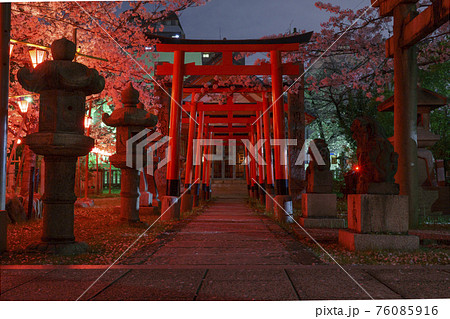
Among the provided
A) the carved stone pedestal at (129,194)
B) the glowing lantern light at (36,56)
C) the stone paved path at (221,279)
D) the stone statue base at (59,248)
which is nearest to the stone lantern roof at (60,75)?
the stone statue base at (59,248)

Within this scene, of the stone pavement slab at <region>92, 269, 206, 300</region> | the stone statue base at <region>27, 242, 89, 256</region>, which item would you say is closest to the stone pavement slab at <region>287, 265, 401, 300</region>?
the stone pavement slab at <region>92, 269, 206, 300</region>

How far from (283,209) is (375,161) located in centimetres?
480

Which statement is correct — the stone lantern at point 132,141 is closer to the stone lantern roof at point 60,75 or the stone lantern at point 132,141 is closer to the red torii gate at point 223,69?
the red torii gate at point 223,69

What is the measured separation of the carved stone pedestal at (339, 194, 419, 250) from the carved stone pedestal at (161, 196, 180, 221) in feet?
18.0

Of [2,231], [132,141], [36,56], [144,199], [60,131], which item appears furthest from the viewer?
[144,199]

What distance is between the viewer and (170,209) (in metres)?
9.91

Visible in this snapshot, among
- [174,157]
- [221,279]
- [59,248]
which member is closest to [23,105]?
[174,157]

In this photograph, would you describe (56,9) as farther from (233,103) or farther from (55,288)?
(55,288)

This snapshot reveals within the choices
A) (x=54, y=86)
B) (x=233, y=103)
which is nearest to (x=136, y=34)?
(x=233, y=103)

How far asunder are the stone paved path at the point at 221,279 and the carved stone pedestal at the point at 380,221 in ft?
3.08

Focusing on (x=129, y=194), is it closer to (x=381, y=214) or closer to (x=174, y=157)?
(x=174, y=157)

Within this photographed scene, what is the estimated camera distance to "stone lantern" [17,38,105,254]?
5148 millimetres

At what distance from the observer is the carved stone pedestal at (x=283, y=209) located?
9878 mm

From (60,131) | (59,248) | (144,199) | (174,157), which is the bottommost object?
(59,248)
